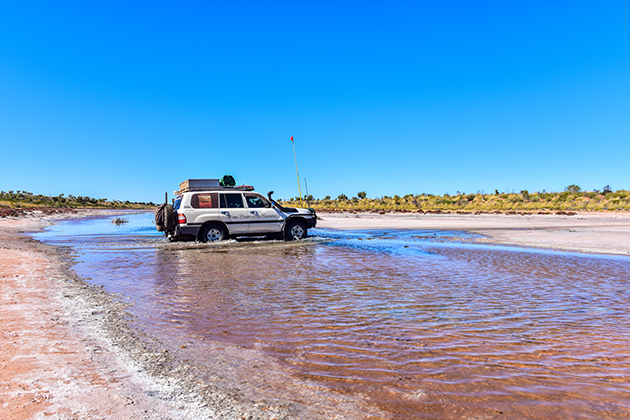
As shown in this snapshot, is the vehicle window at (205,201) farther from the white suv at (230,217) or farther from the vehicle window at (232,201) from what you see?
the vehicle window at (232,201)

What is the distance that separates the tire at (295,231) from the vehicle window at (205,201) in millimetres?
3051

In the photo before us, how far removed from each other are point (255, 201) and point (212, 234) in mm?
2116

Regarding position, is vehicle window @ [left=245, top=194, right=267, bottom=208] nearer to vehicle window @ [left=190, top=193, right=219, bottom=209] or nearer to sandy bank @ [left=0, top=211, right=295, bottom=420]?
vehicle window @ [left=190, top=193, right=219, bottom=209]

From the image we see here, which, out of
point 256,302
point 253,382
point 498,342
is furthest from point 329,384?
point 256,302

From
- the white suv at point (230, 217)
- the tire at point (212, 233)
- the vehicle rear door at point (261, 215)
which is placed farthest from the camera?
the vehicle rear door at point (261, 215)

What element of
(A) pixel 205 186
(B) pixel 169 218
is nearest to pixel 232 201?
(A) pixel 205 186

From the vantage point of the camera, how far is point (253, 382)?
10.6 feet

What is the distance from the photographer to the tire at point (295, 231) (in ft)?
53.6

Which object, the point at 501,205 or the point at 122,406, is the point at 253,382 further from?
the point at 501,205

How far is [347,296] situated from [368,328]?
1625 mm

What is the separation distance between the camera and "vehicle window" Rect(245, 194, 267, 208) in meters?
15.7

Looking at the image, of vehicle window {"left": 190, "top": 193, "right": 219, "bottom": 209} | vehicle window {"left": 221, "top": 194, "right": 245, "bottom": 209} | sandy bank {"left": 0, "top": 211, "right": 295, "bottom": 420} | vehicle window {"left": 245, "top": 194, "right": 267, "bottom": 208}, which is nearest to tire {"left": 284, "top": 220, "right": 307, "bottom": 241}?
vehicle window {"left": 245, "top": 194, "right": 267, "bottom": 208}

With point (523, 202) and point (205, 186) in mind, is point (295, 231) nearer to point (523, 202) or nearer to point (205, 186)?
point (205, 186)

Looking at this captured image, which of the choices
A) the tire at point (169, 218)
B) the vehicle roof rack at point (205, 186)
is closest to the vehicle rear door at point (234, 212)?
the vehicle roof rack at point (205, 186)
